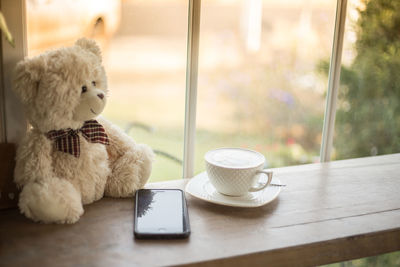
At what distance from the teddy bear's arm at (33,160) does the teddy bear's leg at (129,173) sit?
16 cm

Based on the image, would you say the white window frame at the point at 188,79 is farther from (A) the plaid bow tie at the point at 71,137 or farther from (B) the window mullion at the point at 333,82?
(A) the plaid bow tie at the point at 71,137

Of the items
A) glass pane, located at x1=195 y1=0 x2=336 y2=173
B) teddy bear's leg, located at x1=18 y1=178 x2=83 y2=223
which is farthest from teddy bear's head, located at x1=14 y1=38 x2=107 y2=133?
glass pane, located at x1=195 y1=0 x2=336 y2=173

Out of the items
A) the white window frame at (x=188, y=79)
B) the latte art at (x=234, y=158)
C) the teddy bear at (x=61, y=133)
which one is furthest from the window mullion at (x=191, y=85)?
the teddy bear at (x=61, y=133)

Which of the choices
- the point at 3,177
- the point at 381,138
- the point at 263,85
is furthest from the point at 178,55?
the point at 381,138

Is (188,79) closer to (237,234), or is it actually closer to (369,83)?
(237,234)

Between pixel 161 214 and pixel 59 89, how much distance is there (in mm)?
315

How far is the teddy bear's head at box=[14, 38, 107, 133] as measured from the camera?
0.78 m

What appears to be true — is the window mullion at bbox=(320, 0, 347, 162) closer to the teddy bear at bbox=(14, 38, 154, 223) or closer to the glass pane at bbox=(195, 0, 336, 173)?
the glass pane at bbox=(195, 0, 336, 173)

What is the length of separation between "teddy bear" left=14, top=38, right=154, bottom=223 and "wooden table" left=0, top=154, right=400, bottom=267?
50 millimetres

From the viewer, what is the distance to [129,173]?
0.94m

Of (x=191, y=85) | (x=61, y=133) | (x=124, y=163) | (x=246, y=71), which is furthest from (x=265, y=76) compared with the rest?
(x=61, y=133)

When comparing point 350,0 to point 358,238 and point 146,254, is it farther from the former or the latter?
point 146,254

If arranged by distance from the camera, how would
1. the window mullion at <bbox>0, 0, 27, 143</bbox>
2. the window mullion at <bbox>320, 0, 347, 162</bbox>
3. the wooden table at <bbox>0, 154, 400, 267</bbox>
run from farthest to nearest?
the window mullion at <bbox>320, 0, 347, 162</bbox> → the window mullion at <bbox>0, 0, 27, 143</bbox> → the wooden table at <bbox>0, 154, 400, 267</bbox>

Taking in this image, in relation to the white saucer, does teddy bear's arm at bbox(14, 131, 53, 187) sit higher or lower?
higher
